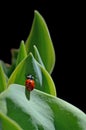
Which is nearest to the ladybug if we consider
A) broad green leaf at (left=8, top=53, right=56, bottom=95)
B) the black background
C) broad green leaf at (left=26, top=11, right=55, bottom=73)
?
broad green leaf at (left=8, top=53, right=56, bottom=95)

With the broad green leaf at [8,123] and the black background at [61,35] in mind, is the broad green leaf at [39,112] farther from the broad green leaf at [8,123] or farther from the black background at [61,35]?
the black background at [61,35]

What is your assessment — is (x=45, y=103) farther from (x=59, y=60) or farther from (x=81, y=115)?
(x=59, y=60)

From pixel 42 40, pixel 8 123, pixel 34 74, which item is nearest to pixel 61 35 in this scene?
pixel 42 40

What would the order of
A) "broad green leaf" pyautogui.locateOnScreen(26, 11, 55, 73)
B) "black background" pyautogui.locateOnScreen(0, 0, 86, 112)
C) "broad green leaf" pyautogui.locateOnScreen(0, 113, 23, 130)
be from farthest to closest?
"black background" pyautogui.locateOnScreen(0, 0, 86, 112) < "broad green leaf" pyautogui.locateOnScreen(26, 11, 55, 73) < "broad green leaf" pyautogui.locateOnScreen(0, 113, 23, 130)

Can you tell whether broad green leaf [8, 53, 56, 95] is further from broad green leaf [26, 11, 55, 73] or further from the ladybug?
broad green leaf [26, 11, 55, 73]

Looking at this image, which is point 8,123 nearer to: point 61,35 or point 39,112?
point 39,112

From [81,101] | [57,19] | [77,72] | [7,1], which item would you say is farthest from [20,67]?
[7,1]

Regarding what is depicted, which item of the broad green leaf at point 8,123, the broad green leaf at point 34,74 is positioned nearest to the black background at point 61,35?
the broad green leaf at point 34,74
